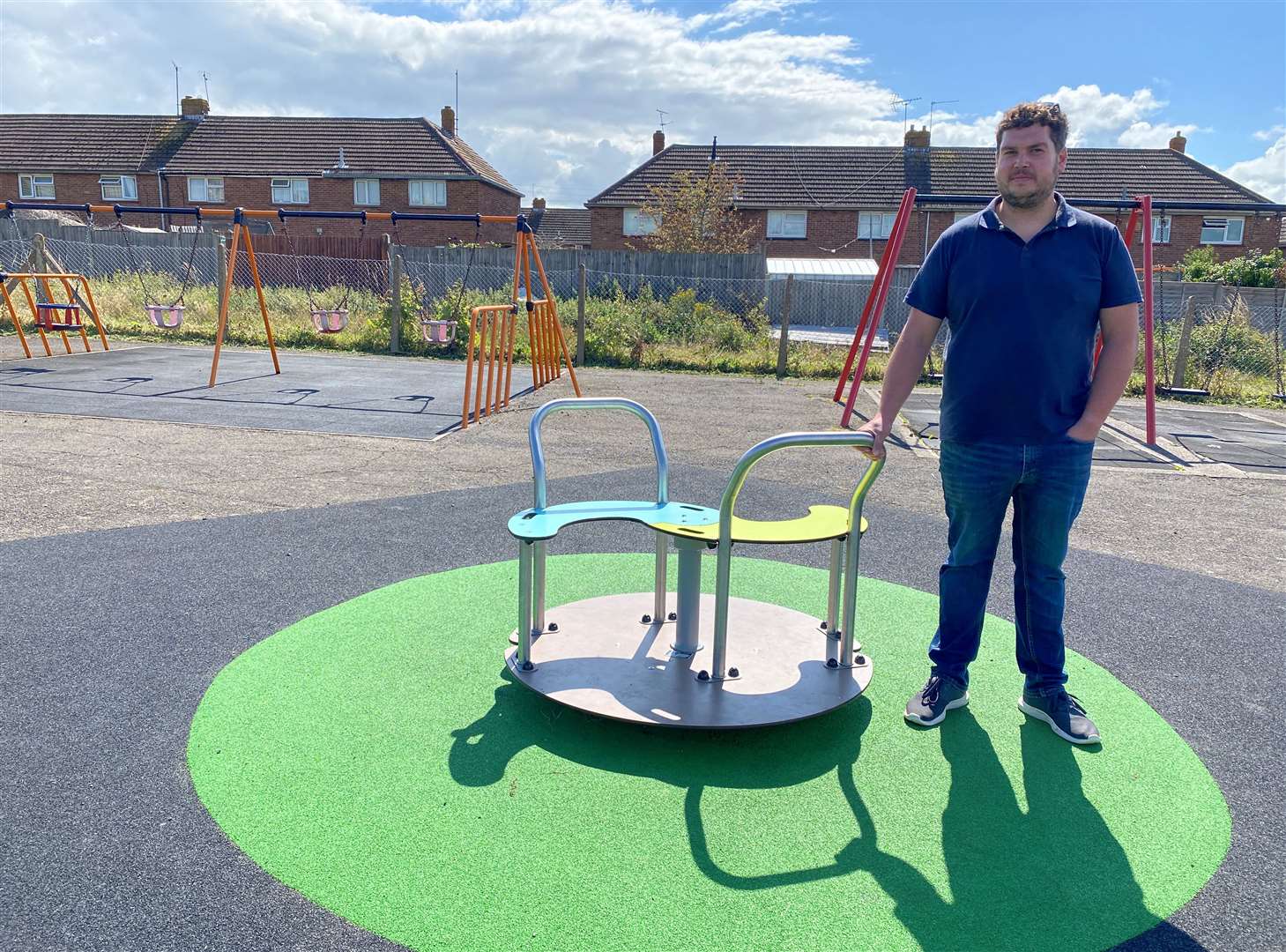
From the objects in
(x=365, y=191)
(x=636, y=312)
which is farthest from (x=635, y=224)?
(x=636, y=312)

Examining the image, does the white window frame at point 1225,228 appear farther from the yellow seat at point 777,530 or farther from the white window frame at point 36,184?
the white window frame at point 36,184

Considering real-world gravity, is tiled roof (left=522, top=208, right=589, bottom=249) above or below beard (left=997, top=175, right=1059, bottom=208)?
above

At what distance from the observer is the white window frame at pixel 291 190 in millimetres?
38156

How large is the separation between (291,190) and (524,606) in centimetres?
3943

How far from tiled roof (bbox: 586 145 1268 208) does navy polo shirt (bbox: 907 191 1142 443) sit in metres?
31.9

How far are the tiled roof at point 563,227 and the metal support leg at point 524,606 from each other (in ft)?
151

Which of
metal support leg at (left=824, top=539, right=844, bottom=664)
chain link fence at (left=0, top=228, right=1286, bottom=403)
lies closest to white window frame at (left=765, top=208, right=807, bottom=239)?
chain link fence at (left=0, top=228, right=1286, bottom=403)

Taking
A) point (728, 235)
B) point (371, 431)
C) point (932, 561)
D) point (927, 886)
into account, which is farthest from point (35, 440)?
point (728, 235)

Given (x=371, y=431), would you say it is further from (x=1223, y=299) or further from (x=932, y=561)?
(x=1223, y=299)

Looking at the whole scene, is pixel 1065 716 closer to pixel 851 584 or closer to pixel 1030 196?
pixel 851 584

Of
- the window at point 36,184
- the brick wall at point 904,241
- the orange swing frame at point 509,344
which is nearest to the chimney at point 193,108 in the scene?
the window at point 36,184

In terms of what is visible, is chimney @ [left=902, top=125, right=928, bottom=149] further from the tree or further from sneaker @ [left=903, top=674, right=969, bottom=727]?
sneaker @ [left=903, top=674, right=969, bottom=727]

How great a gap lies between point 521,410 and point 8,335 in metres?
11.7

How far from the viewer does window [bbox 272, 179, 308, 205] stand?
38219 millimetres
